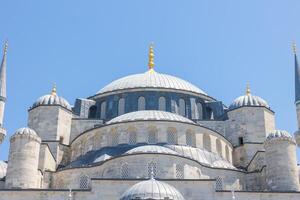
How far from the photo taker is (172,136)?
94.6 feet

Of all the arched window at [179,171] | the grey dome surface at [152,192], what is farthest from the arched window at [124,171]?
the grey dome surface at [152,192]

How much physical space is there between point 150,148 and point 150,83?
9735 millimetres

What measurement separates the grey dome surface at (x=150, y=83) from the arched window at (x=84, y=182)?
30.5 feet

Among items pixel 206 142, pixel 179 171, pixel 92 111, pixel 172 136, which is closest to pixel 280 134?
pixel 206 142

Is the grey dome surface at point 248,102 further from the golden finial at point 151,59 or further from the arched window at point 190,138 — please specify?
the golden finial at point 151,59

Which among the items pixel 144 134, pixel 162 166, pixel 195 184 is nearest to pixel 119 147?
pixel 144 134

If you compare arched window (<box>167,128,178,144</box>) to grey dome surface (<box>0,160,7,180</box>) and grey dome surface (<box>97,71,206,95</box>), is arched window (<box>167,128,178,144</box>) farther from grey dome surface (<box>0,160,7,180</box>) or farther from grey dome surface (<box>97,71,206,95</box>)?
grey dome surface (<box>0,160,7,180</box>)

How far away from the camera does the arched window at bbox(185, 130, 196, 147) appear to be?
94.7ft

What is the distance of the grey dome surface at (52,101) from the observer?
3294 cm

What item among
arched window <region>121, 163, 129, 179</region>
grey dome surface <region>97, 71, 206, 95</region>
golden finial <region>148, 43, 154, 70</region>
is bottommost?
arched window <region>121, 163, 129, 179</region>

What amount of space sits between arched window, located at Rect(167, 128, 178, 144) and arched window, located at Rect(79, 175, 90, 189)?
4.28 m

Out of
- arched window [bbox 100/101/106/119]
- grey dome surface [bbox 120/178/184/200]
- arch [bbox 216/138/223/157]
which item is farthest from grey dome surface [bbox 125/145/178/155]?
arched window [bbox 100/101/106/119]

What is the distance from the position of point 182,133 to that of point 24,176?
7.57 meters

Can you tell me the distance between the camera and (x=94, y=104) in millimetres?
35531
